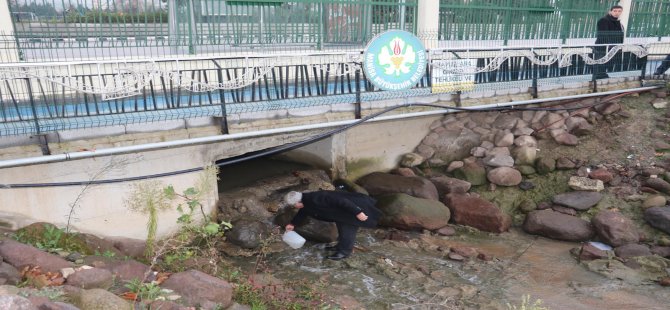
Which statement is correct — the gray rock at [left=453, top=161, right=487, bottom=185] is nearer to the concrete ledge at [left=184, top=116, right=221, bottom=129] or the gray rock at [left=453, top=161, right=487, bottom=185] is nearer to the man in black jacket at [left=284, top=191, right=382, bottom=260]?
the man in black jacket at [left=284, top=191, right=382, bottom=260]

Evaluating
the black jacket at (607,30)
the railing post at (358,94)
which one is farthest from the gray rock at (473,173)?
the black jacket at (607,30)

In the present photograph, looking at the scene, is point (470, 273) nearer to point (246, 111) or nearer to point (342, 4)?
point (246, 111)

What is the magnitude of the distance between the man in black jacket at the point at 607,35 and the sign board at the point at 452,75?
338cm

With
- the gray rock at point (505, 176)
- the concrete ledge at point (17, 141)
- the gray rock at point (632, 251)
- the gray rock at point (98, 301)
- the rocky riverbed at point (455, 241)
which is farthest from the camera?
the gray rock at point (505, 176)

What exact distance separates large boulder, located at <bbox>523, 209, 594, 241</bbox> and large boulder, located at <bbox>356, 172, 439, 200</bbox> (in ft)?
5.61

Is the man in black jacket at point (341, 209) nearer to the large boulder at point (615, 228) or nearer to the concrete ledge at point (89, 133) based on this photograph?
the concrete ledge at point (89, 133)

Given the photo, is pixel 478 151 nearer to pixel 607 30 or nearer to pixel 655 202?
pixel 655 202

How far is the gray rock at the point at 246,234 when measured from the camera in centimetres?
814

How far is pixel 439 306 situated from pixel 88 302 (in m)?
4.06

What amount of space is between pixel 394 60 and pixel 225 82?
100 inches

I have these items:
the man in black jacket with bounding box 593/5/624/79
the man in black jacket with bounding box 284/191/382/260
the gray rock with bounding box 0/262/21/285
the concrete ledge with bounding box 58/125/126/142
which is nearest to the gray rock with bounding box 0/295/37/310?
the gray rock with bounding box 0/262/21/285

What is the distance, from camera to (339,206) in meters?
7.18

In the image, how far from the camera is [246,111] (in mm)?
7410

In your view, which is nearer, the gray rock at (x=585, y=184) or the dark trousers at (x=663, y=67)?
the gray rock at (x=585, y=184)
